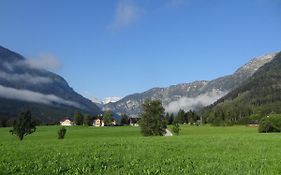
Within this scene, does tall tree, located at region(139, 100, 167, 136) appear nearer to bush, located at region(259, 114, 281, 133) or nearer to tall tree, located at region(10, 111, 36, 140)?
tall tree, located at region(10, 111, 36, 140)

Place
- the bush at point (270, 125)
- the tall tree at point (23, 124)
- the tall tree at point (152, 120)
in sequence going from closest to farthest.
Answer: the tall tree at point (23, 124) → the tall tree at point (152, 120) → the bush at point (270, 125)

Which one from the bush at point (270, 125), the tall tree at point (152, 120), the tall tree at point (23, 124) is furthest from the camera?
the bush at point (270, 125)

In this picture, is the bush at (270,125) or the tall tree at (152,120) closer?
the tall tree at (152,120)

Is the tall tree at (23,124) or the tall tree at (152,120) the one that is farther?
the tall tree at (152,120)

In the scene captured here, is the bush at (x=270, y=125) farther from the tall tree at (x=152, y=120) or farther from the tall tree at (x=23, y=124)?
the tall tree at (x=23, y=124)

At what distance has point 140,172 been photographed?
57.4ft

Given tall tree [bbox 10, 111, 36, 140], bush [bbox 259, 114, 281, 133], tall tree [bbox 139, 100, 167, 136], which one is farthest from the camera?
bush [bbox 259, 114, 281, 133]

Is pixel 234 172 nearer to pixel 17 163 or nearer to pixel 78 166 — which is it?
pixel 78 166

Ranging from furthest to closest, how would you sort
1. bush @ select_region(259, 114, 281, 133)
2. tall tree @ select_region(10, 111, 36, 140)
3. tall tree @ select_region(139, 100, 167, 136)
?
bush @ select_region(259, 114, 281, 133) < tall tree @ select_region(139, 100, 167, 136) < tall tree @ select_region(10, 111, 36, 140)

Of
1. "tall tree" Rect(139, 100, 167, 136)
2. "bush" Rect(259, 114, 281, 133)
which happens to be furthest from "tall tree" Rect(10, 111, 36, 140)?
"bush" Rect(259, 114, 281, 133)

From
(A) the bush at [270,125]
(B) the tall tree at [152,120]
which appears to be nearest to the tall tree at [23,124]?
(B) the tall tree at [152,120]

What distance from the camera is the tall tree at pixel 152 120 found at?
114m

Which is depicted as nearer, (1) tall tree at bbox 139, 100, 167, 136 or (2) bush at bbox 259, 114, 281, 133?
(1) tall tree at bbox 139, 100, 167, 136

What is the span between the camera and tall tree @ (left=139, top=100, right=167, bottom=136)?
11350 cm
